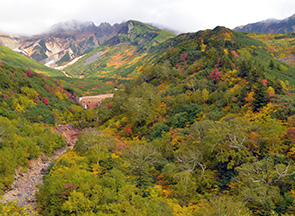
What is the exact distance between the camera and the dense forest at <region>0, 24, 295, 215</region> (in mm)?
27109

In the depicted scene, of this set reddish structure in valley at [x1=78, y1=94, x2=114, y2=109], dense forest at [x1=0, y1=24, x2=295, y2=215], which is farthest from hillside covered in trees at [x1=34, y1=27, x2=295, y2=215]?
reddish structure in valley at [x1=78, y1=94, x2=114, y2=109]

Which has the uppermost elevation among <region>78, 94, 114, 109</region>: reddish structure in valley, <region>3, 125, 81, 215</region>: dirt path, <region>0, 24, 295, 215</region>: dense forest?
<region>0, 24, 295, 215</region>: dense forest

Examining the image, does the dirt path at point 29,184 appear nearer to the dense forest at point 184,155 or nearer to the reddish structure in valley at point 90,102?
the dense forest at point 184,155

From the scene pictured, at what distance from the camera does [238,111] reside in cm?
4612

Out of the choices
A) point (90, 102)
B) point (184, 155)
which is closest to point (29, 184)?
point (184, 155)

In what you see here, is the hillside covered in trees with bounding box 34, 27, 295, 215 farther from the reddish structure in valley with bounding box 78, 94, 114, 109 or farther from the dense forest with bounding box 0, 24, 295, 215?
the reddish structure in valley with bounding box 78, 94, 114, 109

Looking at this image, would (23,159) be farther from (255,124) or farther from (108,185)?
(255,124)

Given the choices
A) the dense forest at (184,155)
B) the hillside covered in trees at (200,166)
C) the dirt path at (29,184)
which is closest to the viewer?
the hillside covered in trees at (200,166)

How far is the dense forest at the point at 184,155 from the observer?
2711cm

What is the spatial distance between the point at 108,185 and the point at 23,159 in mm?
31397

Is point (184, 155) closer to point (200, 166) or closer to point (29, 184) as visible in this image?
point (200, 166)

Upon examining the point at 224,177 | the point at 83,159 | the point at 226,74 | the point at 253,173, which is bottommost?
the point at 83,159

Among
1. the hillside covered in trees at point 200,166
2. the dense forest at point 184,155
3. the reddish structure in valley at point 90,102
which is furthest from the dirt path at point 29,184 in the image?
the reddish structure in valley at point 90,102

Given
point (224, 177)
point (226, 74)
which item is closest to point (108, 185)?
point (224, 177)
